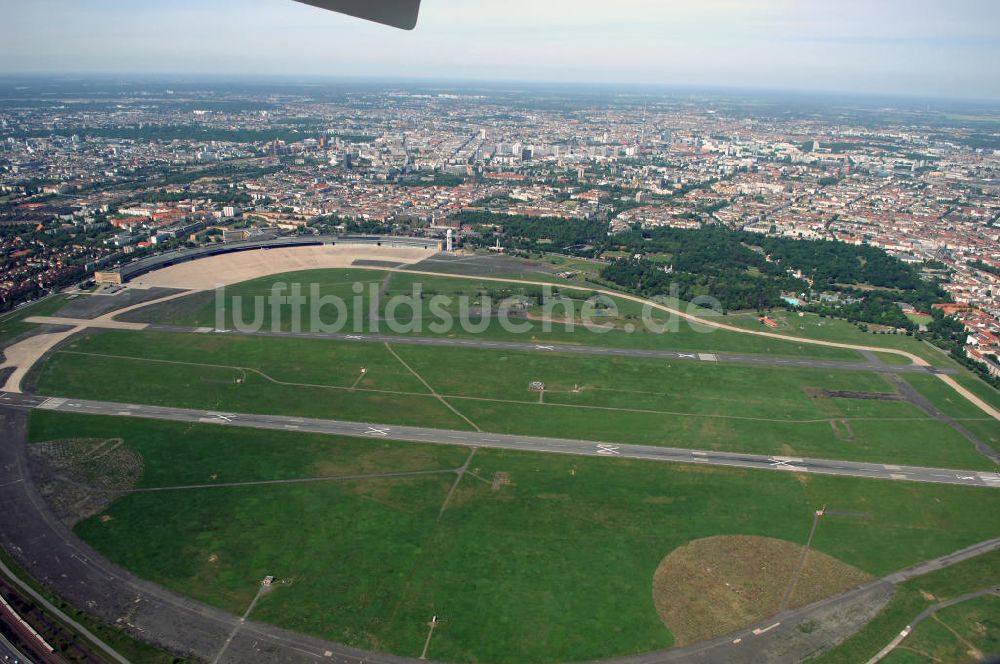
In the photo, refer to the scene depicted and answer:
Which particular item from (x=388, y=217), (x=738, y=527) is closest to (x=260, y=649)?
(x=738, y=527)

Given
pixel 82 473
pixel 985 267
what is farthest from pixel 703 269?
pixel 82 473

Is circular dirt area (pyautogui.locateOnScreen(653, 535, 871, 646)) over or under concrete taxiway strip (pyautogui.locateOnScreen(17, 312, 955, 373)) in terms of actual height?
under

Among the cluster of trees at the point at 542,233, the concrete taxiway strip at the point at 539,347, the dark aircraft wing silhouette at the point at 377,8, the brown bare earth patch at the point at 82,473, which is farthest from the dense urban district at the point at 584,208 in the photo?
the dark aircraft wing silhouette at the point at 377,8

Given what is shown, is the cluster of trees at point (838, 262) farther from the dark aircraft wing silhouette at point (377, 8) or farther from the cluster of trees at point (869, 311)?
the dark aircraft wing silhouette at point (377, 8)

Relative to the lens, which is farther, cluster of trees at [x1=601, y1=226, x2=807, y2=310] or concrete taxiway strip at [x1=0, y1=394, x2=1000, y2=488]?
cluster of trees at [x1=601, y1=226, x2=807, y2=310]

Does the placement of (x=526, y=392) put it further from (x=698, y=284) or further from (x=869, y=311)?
(x=869, y=311)

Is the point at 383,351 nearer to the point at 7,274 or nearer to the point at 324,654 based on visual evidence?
the point at 324,654

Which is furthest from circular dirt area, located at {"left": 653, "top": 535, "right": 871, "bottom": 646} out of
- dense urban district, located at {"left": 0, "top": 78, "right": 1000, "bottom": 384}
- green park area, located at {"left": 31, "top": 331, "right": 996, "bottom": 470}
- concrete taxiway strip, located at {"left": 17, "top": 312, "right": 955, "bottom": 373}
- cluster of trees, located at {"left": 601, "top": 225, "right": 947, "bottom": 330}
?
cluster of trees, located at {"left": 601, "top": 225, "right": 947, "bottom": 330}

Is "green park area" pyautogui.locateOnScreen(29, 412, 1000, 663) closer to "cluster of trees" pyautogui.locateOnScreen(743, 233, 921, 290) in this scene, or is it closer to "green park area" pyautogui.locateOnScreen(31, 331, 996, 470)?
"green park area" pyautogui.locateOnScreen(31, 331, 996, 470)
